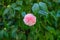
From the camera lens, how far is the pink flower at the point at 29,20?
1247 millimetres

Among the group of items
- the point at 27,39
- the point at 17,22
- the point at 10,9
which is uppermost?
the point at 10,9

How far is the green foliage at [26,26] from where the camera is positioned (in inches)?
50.9

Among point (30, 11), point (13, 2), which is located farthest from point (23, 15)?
point (13, 2)

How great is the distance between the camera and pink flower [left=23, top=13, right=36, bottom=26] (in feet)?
4.09

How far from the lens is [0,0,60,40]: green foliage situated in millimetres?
1292

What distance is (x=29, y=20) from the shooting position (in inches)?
49.5

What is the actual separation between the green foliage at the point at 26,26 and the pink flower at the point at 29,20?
0.11 ft

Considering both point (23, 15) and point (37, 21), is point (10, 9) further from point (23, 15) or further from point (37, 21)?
point (37, 21)

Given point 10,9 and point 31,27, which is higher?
point 10,9

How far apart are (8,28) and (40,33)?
0.78ft

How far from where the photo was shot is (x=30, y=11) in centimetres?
135

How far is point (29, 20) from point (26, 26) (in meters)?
0.07

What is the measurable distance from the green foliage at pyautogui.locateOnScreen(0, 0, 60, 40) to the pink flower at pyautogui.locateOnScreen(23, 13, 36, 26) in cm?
4

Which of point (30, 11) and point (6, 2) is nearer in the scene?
point (30, 11)
